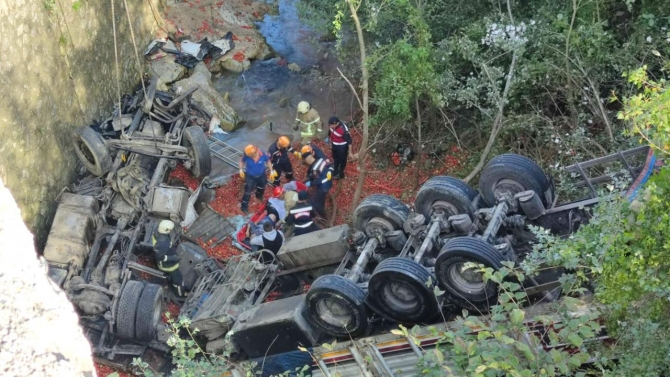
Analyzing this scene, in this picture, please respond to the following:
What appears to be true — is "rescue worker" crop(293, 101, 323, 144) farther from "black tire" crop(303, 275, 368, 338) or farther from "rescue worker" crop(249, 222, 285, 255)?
"black tire" crop(303, 275, 368, 338)

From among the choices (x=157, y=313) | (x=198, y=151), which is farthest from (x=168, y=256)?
(x=198, y=151)

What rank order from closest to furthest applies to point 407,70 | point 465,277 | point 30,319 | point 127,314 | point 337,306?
point 30,319
point 465,277
point 337,306
point 127,314
point 407,70

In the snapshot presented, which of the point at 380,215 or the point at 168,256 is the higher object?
the point at 380,215

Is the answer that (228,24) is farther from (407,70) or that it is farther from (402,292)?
(402,292)

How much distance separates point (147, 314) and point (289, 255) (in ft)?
6.28

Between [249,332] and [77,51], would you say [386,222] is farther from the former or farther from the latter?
[77,51]

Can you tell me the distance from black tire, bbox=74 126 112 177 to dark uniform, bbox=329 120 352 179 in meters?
3.53

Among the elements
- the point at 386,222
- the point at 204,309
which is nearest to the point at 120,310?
the point at 204,309

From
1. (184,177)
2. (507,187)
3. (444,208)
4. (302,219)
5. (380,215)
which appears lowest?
(184,177)

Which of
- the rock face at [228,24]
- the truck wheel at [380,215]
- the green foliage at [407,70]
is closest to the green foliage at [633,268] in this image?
the truck wheel at [380,215]

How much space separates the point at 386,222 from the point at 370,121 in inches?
129

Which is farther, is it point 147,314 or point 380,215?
point 147,314

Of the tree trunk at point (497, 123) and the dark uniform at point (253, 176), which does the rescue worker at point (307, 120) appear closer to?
the dark uniform at point (253, 176)

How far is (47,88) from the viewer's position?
429 inches
